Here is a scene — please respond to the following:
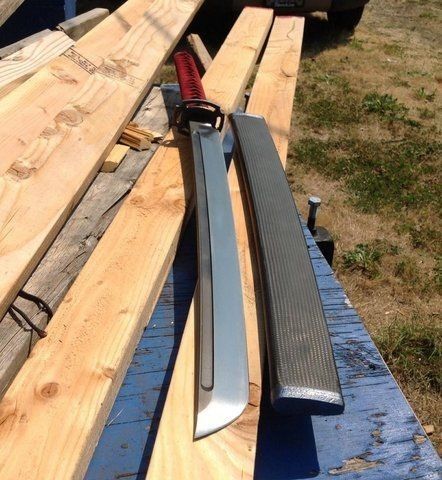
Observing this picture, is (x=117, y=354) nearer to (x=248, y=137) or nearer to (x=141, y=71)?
(x=248, y=137)

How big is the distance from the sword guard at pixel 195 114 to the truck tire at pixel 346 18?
6.24 m

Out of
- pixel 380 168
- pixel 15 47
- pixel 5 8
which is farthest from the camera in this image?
pixel 380 168

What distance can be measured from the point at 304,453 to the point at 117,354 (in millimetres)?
523

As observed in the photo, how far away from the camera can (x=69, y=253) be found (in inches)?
74.2

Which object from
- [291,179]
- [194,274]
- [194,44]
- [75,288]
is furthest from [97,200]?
[291,179]

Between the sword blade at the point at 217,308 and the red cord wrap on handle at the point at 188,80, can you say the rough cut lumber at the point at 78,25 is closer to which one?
the red cord wrap on handle at the point at 188,80

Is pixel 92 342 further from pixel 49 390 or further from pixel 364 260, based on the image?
pixel 364 260

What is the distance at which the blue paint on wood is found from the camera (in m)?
1.53

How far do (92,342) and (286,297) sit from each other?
1.67ft

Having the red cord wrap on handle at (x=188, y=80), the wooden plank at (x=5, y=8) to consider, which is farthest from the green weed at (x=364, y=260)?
the wooden plank at (x=5, y=8)

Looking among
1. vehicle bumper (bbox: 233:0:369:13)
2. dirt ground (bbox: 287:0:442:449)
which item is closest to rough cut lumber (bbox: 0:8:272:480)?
dirt ground (bbox: 287:0:442:449)

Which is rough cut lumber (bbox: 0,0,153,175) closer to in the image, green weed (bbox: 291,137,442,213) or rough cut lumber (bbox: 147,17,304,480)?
rough cut lumber (bbox: 147,17,304,480)

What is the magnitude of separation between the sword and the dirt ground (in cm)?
177

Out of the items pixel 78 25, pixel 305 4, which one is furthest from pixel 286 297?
pixel 305 4
